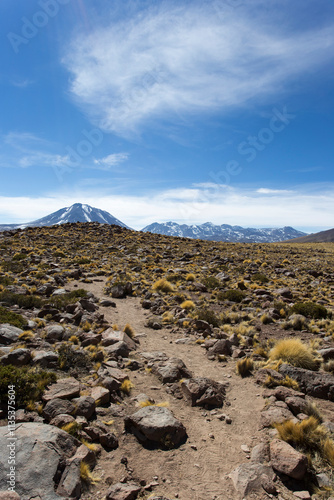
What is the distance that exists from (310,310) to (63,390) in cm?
1327

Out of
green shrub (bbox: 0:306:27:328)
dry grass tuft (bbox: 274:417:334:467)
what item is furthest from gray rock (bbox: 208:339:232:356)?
green shrub (bbox: 0:306:27:328)

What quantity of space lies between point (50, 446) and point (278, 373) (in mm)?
6995

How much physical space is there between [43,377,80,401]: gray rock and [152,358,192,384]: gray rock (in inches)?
119

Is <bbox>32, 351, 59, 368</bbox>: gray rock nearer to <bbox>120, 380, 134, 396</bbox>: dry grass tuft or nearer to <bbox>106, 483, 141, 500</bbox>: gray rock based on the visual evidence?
<bbox>120, 380, 134, 396</bbox>: dry grass tuft

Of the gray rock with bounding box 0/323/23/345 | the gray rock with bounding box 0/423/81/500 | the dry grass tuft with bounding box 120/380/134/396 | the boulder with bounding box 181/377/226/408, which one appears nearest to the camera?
the gray rock with bounding box 0/423/81/500

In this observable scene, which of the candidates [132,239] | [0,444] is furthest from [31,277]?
[132,239]

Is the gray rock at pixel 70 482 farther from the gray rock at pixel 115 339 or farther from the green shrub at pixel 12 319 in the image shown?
the green shrub at pixel 12 319

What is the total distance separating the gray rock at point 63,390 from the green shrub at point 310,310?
12.5 m

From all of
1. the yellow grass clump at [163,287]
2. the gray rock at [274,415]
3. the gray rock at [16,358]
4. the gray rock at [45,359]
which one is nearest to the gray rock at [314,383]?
the gray rock at [274,415]

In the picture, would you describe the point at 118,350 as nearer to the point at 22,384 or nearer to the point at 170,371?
the point at 170,371

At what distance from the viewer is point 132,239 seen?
46844 millimetres

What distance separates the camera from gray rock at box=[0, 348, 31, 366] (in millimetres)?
7608

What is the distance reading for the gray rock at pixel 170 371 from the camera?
8.91 m

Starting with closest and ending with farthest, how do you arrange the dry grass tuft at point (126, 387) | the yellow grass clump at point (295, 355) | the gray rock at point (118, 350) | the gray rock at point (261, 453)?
the gray rock at point (261, 453), the dry grass tuft at point (126, 387), the yellow grass clump at point (295, 355), the gray rock at point (118, 350)
